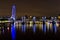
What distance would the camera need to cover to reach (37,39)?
2248 cm

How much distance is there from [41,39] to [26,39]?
1436 mm

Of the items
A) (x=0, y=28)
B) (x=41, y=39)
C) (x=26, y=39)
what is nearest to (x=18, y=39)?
(x=26, y=39)

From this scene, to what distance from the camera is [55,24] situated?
198 feet

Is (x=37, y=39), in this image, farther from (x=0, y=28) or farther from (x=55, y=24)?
(x=55, y=24)

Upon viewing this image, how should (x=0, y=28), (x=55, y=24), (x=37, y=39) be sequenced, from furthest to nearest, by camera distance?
1. (x=55, y=24)
2. (x=0, y=28)
3. (x=37, y=39)

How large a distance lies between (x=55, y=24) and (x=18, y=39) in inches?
1511

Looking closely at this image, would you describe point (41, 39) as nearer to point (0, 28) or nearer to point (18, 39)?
point (18, 39)

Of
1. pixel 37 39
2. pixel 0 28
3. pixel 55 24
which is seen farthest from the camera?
pixel 55 24

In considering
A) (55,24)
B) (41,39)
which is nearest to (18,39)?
(41,39)

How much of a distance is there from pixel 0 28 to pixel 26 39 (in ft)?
47.9

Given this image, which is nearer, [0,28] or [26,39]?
[26,39]

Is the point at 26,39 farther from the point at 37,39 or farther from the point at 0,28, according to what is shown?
the point at 0,28

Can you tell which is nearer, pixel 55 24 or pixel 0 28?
pixel 0 28

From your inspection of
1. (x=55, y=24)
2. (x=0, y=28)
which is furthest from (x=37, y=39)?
(x=55, y=24)
